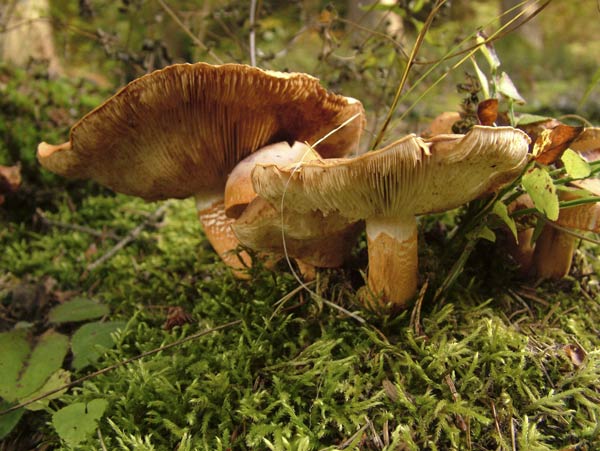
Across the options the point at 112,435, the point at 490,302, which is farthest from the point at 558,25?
the point at 112,435

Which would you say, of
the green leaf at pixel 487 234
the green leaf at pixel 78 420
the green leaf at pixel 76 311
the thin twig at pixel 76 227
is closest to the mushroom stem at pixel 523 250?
the green leaf at pixel 487 234

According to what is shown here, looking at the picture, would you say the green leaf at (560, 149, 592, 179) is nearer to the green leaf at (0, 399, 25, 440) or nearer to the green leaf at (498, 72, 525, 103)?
the green leaf at (498, 72, 525, 103)

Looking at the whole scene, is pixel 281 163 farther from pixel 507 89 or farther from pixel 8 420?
pixel 8 420

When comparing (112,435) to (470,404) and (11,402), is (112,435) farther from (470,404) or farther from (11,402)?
(470,404)

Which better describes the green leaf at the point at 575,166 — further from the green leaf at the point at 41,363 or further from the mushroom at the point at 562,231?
the green leaf at the point at 41,363

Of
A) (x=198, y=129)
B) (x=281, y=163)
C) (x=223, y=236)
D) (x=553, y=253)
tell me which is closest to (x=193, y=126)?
(x=198, y=129)

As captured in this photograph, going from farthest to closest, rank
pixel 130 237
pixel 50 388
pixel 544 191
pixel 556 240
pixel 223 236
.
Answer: pixel 130 237 → pixel 223 236 → pixel 556 240 → pixel 50 388 → pixel 544 191
